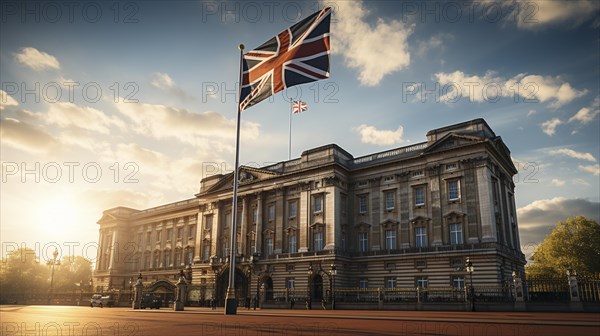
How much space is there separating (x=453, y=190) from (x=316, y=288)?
19.0 metres

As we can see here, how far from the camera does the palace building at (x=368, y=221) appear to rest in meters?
43.0

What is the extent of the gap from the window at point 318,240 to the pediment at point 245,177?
9.90 metres

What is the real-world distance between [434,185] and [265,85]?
88.8ft

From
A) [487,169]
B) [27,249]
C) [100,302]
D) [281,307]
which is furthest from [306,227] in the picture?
[27,249]

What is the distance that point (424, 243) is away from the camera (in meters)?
46.1

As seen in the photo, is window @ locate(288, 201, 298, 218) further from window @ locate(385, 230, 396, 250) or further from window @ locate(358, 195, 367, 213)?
window @ locate(385, 230, 396, 250)

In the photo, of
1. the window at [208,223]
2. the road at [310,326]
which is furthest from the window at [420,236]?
the window at [208,223]

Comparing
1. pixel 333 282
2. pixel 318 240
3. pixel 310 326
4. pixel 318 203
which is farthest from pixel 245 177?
pixel 310 326

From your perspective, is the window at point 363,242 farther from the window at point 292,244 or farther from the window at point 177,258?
the window at point 177,258

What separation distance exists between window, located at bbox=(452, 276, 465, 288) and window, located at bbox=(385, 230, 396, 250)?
26.2 feet

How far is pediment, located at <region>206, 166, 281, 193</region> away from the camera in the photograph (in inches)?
2279

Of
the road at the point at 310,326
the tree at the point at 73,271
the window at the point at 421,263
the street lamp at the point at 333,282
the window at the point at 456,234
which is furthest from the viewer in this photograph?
the tree at the point at 73,271

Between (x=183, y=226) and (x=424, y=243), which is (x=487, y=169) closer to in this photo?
(x=424, y=243)

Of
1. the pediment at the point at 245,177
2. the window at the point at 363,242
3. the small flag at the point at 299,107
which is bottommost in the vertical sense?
the window at the point at 363,242
